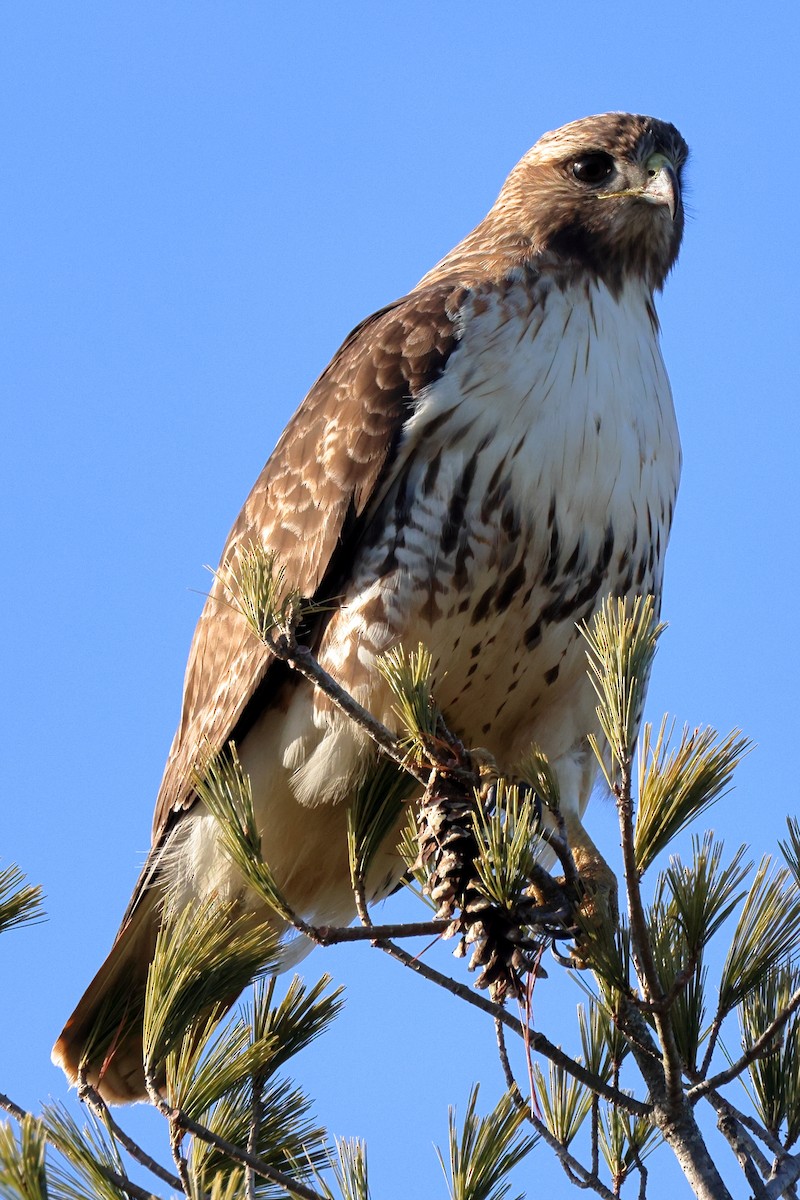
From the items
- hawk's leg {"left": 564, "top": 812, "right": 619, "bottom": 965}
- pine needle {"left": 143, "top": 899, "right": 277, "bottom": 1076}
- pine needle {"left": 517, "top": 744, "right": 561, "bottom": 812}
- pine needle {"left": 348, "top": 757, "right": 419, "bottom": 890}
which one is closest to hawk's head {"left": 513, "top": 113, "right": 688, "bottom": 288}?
A: hawk's leg {"left": 564, "top": 812, "right": 619, "bottom": 965}

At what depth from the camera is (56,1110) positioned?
218 centimetres

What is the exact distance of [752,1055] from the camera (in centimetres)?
235

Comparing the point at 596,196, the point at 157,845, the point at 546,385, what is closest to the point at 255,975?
the point at 157,845

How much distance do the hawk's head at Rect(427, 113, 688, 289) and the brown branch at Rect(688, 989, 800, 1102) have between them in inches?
83.8

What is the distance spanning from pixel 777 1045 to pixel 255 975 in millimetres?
923

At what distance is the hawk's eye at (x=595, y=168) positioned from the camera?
166 inches

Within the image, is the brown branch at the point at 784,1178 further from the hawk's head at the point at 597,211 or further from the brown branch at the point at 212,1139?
the hawk's head at the point at 597,211

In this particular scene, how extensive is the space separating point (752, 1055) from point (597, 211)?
2.50 metres

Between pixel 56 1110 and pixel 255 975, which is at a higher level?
pixel 255 975

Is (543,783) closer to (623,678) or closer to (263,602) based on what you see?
(623,678)

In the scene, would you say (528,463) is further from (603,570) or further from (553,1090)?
(553,1090)

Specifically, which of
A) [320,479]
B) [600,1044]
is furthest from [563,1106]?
[320,479]

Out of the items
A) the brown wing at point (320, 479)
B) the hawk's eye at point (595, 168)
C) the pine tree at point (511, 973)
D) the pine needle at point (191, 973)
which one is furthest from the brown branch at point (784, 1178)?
the hawk's eye at point (595, 168)

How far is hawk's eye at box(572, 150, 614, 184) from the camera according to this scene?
422 cm
